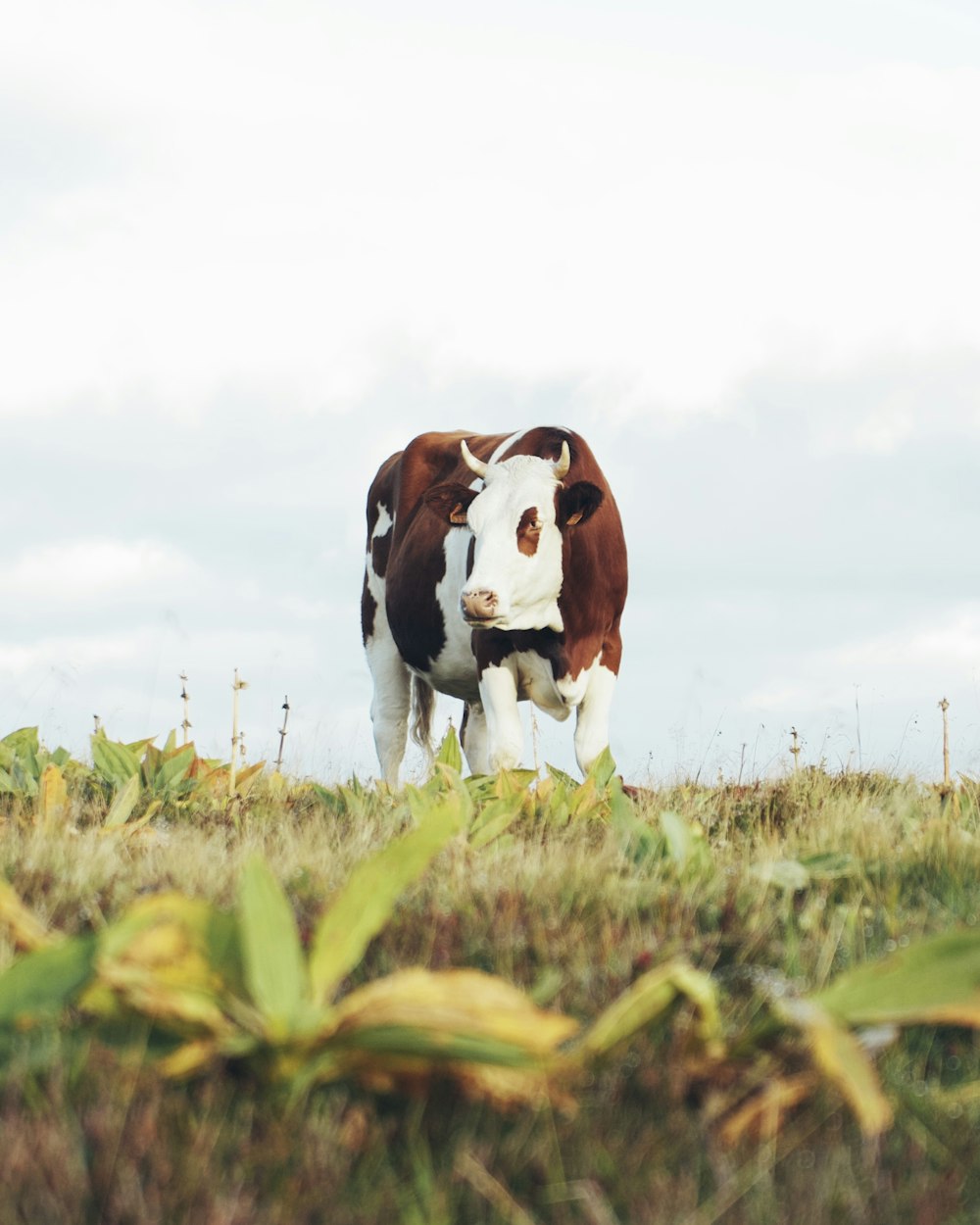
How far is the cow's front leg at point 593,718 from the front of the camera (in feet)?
24.3

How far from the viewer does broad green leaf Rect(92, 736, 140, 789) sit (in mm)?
5035

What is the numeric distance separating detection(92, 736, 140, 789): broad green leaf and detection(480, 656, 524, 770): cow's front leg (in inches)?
91.4

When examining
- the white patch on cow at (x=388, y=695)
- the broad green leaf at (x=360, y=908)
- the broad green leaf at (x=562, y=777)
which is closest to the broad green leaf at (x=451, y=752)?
the broad green leaf at (x=562, y=777)

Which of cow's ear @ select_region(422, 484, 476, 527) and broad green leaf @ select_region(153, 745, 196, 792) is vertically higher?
cow's ear @ select_region(422, 484, 476, 527)

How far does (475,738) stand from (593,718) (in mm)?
1563

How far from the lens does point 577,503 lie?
7023mm

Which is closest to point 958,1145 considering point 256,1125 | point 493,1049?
point 493,1049

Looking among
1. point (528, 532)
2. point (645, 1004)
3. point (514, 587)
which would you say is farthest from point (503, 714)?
point (645, 1004)

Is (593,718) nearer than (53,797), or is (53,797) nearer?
(53,797)

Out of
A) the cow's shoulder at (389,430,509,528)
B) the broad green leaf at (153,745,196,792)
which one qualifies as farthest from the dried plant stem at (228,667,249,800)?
the cow's shoulder at (389,430,509,528)

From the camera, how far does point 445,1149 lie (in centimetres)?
160

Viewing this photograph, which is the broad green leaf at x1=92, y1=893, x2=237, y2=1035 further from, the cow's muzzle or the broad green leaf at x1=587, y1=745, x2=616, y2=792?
the cow's muzzle

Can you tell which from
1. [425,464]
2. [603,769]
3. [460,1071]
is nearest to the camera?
[460,1071]

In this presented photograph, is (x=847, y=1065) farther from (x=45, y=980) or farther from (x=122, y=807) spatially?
(x=122, y=807)
